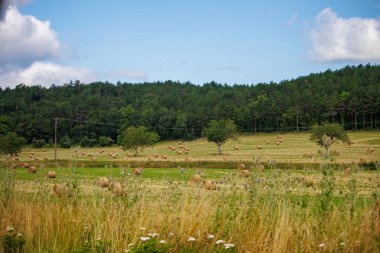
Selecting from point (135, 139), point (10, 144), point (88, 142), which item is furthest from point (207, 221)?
point (88, 142)

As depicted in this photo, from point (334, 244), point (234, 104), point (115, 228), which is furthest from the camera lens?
point (234, 104)

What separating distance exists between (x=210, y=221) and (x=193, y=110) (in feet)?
388

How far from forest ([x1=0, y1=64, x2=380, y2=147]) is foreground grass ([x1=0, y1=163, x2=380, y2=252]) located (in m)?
88.0

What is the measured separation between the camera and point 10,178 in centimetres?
1107

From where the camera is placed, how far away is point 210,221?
7.77m

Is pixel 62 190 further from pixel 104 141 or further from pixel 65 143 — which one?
pixel 104 141

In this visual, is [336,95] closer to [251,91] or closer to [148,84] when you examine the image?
[251,91]

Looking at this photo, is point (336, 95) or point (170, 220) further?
point (336, 95)

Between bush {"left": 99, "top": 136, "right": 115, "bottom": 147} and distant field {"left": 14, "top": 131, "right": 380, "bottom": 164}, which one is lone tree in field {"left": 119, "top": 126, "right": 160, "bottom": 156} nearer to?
distant field {"left": 14, "top": 131, "right": 380, "bottom": 164}

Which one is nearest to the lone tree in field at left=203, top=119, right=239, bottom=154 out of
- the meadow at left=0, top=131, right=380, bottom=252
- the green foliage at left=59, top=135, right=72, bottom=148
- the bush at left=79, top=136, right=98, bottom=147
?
the meadow at left=0, top=131, right=380, bottom=252

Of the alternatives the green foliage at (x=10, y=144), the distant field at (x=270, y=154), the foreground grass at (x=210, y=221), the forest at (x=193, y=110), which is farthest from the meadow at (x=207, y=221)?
the forest at (x=193, y=110)

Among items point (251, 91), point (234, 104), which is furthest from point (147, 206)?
point (251, 91)

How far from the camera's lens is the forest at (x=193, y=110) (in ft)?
338

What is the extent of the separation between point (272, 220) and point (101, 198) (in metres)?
4.19
